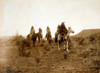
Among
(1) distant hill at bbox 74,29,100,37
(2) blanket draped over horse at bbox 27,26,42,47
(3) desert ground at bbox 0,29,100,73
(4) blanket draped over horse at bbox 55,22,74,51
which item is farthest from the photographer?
(2) blanket draped over horse at bbox 27,26,42,47

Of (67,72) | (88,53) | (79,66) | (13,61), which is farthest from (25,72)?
(88,53)

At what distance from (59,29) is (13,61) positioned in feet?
11.0

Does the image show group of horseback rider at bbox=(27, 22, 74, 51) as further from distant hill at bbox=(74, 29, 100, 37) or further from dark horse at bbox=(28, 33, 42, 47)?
distant hill at bbox=(74, 29, 100, 37)

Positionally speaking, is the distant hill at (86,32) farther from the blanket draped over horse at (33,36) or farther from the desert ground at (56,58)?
the blanket draped over horse at (33,36)

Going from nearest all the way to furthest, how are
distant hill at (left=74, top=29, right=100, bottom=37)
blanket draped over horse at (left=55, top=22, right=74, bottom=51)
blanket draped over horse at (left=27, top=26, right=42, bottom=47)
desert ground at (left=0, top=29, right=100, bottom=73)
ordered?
desert ground at (left=0, top=29, right=100, bottom=73) < blanket draped over horse at (left=55, top=22, right=74, bottom=51) < distant hill at (left=74, top=29, right=100, bottom=37) < blanket draped over horse at (left=27, top=26, right=42, bottom=47)

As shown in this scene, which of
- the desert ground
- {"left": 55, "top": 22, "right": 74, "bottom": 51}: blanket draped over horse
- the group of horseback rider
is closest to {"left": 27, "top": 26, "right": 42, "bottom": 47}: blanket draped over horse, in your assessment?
the group of horseback rider

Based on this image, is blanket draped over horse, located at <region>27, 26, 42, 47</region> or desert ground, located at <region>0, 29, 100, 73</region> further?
blanket draped over horse, located at <region>27, 26, 42, 47</region>

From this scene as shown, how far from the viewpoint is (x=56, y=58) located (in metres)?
10.2

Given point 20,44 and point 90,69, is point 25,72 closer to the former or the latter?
point 20,44

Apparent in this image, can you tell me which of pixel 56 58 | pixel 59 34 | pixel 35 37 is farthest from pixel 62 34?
pixel 35 37

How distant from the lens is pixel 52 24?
11008mm

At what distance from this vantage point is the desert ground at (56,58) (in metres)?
9.47

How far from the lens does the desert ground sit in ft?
31.1

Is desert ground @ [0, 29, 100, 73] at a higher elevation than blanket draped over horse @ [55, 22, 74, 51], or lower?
lower
